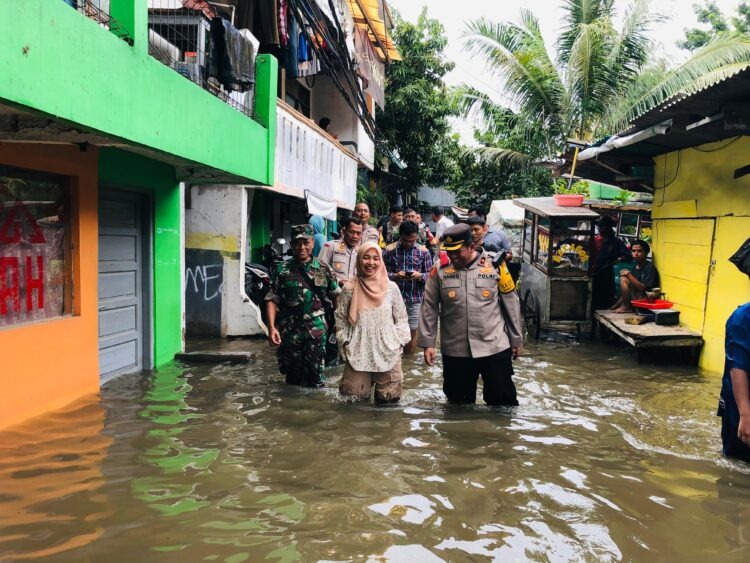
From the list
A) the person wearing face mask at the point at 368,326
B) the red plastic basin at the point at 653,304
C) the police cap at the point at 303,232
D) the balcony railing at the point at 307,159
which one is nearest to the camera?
the person wearing face mask at the point at 368,326

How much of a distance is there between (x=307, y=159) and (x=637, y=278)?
6148mm

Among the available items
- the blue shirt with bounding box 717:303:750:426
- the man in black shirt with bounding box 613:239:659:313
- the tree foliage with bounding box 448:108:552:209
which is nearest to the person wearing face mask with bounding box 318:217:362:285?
the blue shirt with bounding box 717:303:750:426

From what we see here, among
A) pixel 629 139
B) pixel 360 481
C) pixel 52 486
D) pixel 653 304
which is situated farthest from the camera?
pixel 653 304

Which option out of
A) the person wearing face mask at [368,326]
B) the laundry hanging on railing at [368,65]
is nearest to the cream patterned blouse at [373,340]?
the person wearing face mask at [368,326]

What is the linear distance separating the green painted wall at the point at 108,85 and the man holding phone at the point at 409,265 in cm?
208

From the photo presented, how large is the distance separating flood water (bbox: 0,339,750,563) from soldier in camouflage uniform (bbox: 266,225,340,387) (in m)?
0.41

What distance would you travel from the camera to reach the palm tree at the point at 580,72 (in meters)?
16.5

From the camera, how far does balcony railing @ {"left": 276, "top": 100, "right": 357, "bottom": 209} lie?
10.5 meters

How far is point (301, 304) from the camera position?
5.99 meters

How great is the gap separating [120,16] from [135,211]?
9.08 ft

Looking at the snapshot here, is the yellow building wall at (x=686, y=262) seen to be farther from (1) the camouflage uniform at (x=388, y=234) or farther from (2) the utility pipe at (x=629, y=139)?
(1) the camouflage uniform at (x=388, y=234)

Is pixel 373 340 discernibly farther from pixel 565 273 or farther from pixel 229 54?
pixel 565 273

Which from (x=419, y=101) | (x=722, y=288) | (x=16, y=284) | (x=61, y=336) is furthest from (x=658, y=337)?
(x=419, y=101)

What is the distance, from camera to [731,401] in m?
4.00
